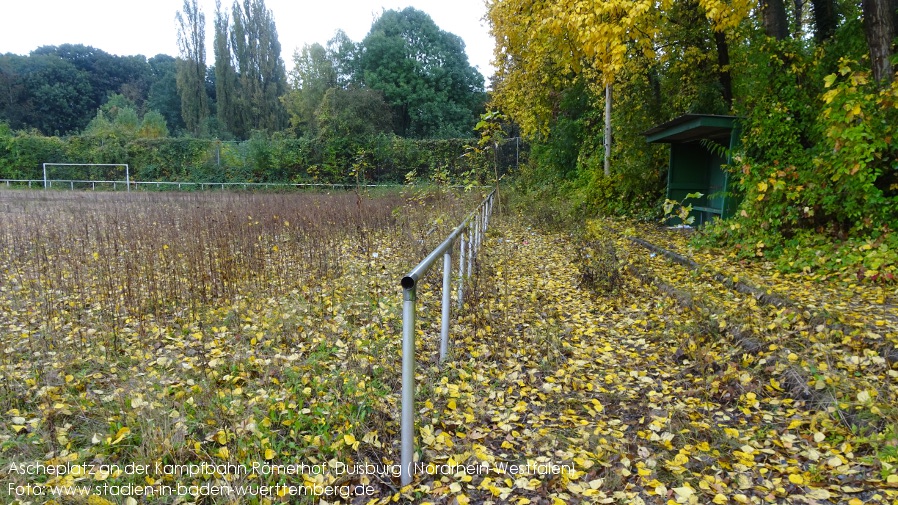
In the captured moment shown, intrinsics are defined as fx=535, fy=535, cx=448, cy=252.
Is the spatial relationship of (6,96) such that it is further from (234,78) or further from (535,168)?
(535,168)

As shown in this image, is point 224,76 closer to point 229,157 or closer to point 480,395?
point 229,157

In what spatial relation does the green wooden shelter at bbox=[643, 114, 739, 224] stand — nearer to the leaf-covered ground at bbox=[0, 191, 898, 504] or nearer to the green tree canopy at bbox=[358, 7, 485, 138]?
the leaf-covered ground at bbox=[0, 191, 898, 504]

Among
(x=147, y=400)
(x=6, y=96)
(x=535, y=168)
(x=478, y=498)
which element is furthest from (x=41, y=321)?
(x=6, y=96)

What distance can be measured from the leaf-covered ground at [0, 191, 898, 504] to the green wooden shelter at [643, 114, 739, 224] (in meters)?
4.31

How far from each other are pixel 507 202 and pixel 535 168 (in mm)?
5885

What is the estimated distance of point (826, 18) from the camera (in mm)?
8852

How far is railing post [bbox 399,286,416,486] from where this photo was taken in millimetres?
2449

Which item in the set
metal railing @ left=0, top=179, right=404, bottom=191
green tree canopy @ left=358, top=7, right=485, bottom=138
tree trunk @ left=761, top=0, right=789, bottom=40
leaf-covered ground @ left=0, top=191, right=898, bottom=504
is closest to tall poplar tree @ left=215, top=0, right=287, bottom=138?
green tree canopy @ left=358, top=7, right=485, bottom=138

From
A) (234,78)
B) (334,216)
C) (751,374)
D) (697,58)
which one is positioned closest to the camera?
(751,374)

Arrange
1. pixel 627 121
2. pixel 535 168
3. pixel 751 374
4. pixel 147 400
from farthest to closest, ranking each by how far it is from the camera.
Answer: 1. pixel 535 168
2. pixel 627 121
3. pixel 751 374
4. pixel 147 400

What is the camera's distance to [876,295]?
5.08m

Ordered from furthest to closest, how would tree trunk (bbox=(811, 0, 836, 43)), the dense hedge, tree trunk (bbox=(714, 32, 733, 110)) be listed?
the dense hedge
tree trunk (bbox=(714, 32, 733, 110))
tree trunk (bbox=(811, 0, 836, 43))

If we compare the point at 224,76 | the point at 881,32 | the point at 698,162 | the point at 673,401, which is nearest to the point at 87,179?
the point at 224,76

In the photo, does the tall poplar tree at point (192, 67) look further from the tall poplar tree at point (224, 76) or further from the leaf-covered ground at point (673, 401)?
the leaf-covered ground at point (673, 401)
